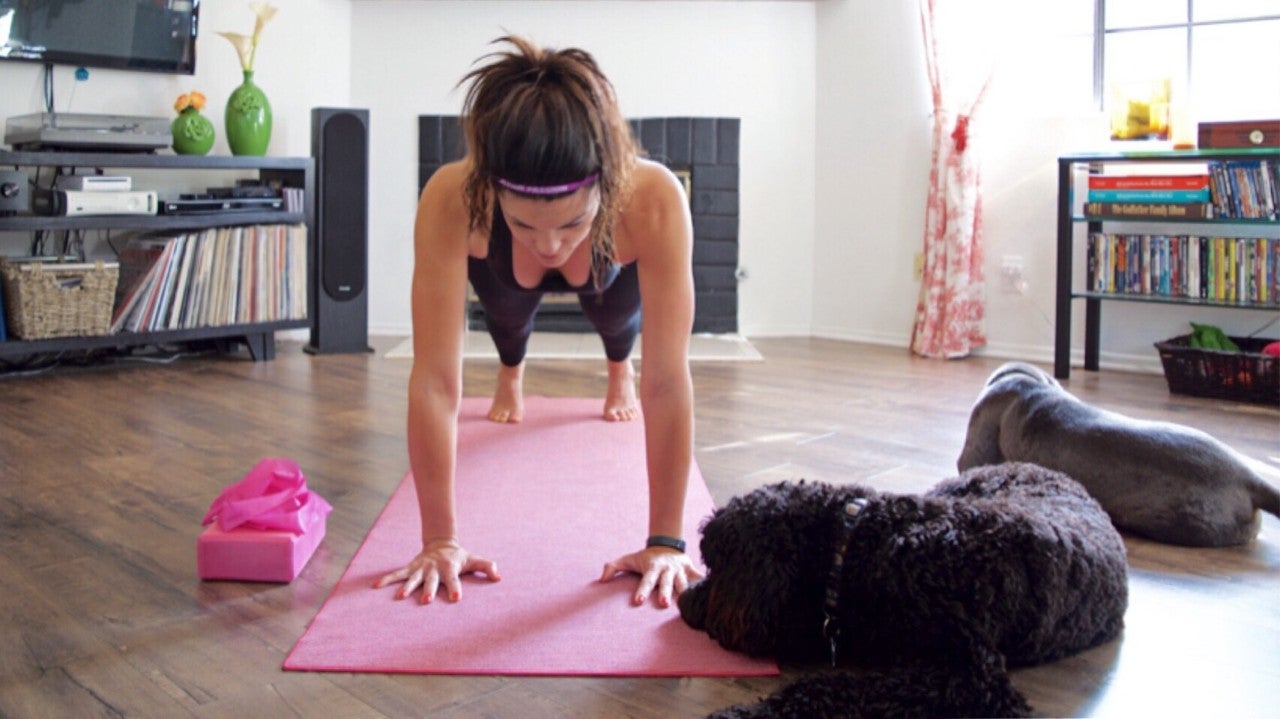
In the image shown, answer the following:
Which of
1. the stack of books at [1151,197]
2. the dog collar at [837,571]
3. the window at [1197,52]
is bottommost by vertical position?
the dog collar at [837,571]

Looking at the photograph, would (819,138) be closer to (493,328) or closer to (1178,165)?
(1178,165)

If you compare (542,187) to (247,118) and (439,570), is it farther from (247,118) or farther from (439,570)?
(247,118)

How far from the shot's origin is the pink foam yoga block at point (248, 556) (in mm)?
1854

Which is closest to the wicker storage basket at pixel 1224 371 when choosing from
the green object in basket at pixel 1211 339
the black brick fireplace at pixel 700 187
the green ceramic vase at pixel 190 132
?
the green object in basket at pixel 1211 339

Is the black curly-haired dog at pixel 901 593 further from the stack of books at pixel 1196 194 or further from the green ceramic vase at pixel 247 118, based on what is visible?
the green ceramic vase at pixel 247 118

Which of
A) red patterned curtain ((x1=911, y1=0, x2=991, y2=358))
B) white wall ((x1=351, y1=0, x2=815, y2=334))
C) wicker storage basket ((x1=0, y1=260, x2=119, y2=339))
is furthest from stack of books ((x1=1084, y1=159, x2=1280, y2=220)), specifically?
wicker storage basket ((x1=0, y1=260, x2=119, y2=339))

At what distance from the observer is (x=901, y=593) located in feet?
4.64

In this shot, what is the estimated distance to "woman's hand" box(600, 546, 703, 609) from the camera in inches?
68.1

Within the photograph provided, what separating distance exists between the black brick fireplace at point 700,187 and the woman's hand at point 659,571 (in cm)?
316

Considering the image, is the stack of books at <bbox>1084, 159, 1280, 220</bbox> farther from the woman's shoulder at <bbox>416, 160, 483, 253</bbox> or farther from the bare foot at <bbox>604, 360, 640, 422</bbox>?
the woman's shoulder at <bbox>416, 160, 483, 253</bbox>

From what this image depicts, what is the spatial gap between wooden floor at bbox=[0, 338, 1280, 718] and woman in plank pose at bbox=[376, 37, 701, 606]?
11.1 inches

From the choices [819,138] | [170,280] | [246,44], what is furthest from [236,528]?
[819,138]

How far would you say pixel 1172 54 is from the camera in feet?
13.5

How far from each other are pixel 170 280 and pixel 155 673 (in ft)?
9.21
